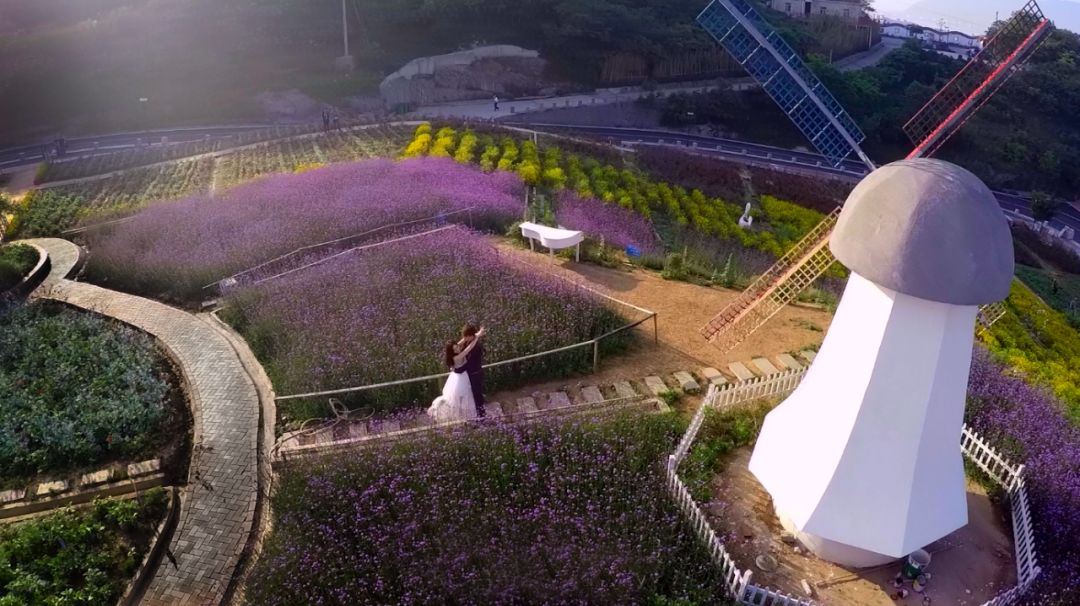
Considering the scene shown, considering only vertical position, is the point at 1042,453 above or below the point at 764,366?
above

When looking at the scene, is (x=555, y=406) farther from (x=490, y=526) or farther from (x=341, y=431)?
(x=341, y=431)

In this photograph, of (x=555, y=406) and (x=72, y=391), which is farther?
(x=72, y=391)

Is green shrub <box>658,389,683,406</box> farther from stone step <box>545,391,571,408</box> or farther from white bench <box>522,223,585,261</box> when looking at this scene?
white bench <box>522,223,585,261</box>

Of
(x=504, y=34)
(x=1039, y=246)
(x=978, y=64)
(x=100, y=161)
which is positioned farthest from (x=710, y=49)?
(x=978, y=64)

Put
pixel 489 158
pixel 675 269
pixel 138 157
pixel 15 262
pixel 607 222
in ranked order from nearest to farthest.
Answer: pixel 15 262
pixel 675 269
pixel 607 222
pixel 489 158
pixel 138 157

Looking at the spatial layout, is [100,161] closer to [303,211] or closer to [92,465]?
[303,211]

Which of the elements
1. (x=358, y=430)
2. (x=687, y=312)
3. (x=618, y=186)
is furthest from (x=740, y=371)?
(x=618, y=186)

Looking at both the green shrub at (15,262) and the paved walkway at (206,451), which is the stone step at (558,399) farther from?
the green shrub at (15,262)

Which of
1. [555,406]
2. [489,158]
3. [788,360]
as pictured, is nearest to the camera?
[555,406]
